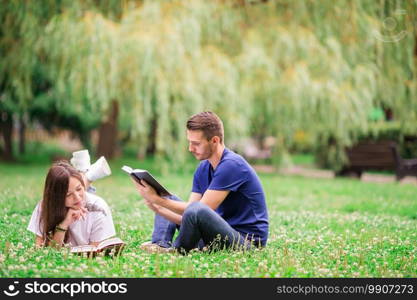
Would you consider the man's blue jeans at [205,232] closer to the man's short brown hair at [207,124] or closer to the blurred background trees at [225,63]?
the man's short brown hair at [207,124]

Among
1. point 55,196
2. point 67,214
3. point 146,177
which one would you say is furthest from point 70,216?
point 146,177

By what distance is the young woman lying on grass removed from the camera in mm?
4980

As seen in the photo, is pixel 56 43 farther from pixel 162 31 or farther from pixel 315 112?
pixel 315 112

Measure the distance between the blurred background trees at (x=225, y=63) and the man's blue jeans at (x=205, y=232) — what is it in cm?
745

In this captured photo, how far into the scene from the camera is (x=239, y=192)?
5.28m

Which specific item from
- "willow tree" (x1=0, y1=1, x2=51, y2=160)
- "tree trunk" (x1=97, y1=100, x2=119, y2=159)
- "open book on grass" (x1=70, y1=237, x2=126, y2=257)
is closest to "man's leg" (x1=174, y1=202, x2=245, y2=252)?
"open book on grass" (x1=70, y1=237, x2=126, y2=257)

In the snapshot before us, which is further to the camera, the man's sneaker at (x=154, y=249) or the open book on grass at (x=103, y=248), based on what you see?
the man's sneaker at (x=154, y=249)

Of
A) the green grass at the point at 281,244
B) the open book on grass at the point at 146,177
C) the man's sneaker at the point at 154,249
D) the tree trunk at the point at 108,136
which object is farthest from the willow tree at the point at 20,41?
the open book on grass at the point at 146,177

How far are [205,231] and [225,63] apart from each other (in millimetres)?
9066

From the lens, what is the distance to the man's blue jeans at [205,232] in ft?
16.2

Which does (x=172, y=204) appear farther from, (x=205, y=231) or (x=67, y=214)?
(x=67, y=214)

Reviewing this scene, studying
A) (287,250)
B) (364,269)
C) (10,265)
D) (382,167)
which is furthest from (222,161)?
(382,167)

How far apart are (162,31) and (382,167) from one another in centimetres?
718

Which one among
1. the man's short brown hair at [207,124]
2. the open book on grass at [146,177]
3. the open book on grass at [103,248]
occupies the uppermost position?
the man's short brown hair at [207,124]
